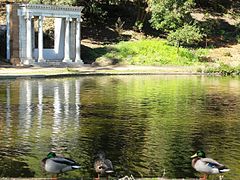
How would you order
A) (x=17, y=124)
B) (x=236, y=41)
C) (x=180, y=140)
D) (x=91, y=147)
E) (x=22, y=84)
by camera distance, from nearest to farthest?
1. (x=91, y=147)
2. (x=180, y=140)
3. (x=17, y=124)
4. (x=22, y=84)
5. (x=236, y=41)

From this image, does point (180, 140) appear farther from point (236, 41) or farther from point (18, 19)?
point (236, 41)

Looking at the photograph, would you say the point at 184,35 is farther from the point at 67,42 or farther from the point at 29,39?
the point at 29,39

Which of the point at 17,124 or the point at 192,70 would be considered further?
the point at 192,70

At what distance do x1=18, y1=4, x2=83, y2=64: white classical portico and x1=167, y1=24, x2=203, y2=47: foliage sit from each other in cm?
1004

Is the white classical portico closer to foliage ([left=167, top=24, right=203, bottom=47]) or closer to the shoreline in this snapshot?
the shoreline

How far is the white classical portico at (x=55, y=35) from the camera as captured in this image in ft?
158

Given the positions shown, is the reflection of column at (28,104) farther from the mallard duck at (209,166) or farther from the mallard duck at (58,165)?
the mallard duck at (209,166)

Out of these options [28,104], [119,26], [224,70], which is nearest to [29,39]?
[119,26]

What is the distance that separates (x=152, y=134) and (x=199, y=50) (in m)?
40.3

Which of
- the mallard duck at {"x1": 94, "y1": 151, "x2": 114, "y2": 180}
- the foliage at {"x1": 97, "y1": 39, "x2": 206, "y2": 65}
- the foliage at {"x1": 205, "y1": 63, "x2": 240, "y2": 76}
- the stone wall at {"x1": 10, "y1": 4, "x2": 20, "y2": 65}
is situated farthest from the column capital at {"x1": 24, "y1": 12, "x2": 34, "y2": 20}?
the mallard duck at {"x1": 94, "y1": 151, "x2": 114, "y2": 180}

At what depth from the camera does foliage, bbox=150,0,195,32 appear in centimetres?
5675

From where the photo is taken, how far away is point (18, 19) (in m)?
48.7

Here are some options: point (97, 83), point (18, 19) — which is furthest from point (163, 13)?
point (97, 83)

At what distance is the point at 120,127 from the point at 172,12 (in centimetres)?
3984
